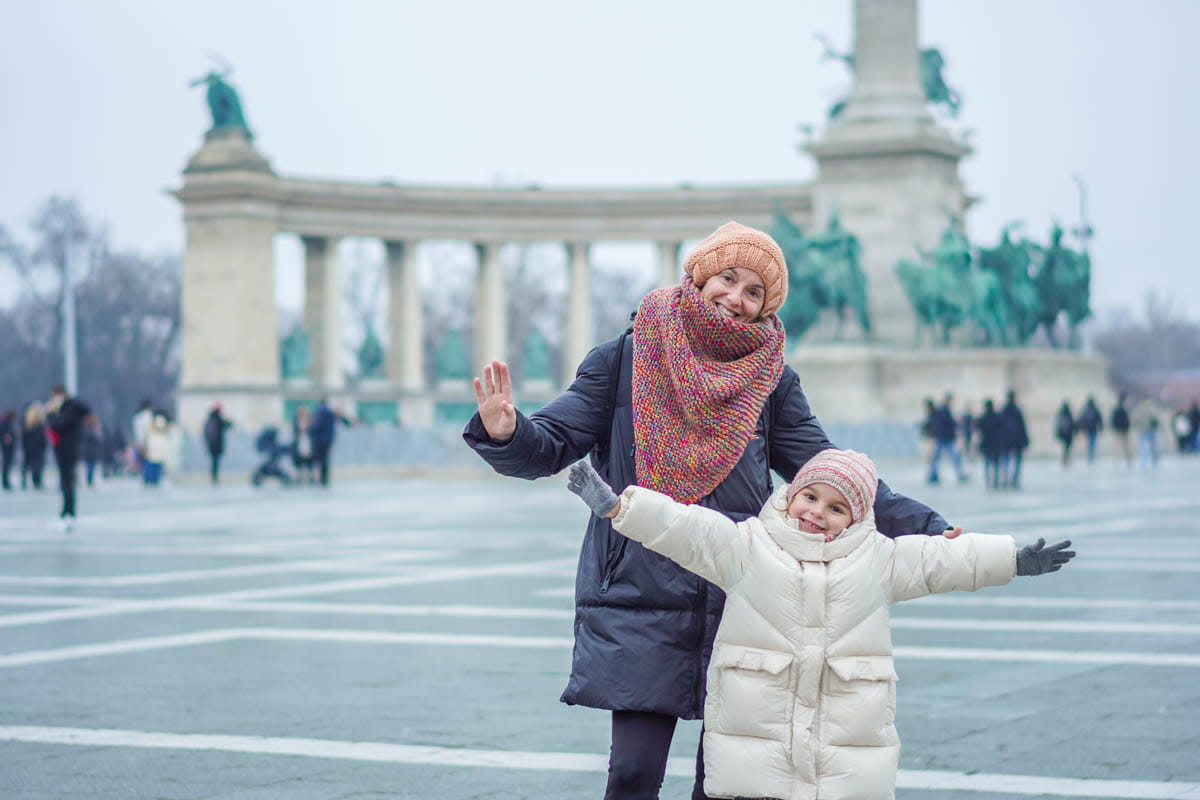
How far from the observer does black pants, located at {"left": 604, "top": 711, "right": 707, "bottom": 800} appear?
482 cm

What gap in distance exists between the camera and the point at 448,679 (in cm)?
947

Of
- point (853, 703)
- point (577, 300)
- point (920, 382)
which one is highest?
point (577, 300)

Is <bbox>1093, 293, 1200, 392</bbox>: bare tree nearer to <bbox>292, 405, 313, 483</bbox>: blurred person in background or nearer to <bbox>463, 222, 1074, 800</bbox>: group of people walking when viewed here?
<bbox>292, 405, 313, 483</bbox>: blurred person in background

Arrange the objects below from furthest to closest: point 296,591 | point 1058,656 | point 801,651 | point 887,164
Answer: point 887,164, point 296,591, point 1058,656, point 801,651

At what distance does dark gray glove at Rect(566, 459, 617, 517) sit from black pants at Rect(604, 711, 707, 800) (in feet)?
2.01

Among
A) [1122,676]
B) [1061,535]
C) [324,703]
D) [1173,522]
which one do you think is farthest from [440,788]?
[1173,522]

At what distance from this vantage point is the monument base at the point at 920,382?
144 ft

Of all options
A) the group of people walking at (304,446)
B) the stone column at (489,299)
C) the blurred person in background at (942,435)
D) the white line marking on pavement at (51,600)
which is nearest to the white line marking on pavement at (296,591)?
the white line marking on pavement at (51,600)

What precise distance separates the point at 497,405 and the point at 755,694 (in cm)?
95

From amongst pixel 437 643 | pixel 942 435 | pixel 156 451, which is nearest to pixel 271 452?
pixel 156 451

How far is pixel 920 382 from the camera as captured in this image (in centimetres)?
4434

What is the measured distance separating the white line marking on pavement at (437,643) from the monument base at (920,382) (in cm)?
3292

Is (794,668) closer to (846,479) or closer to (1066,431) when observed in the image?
(846,479)

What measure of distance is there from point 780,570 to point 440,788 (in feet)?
8.16
